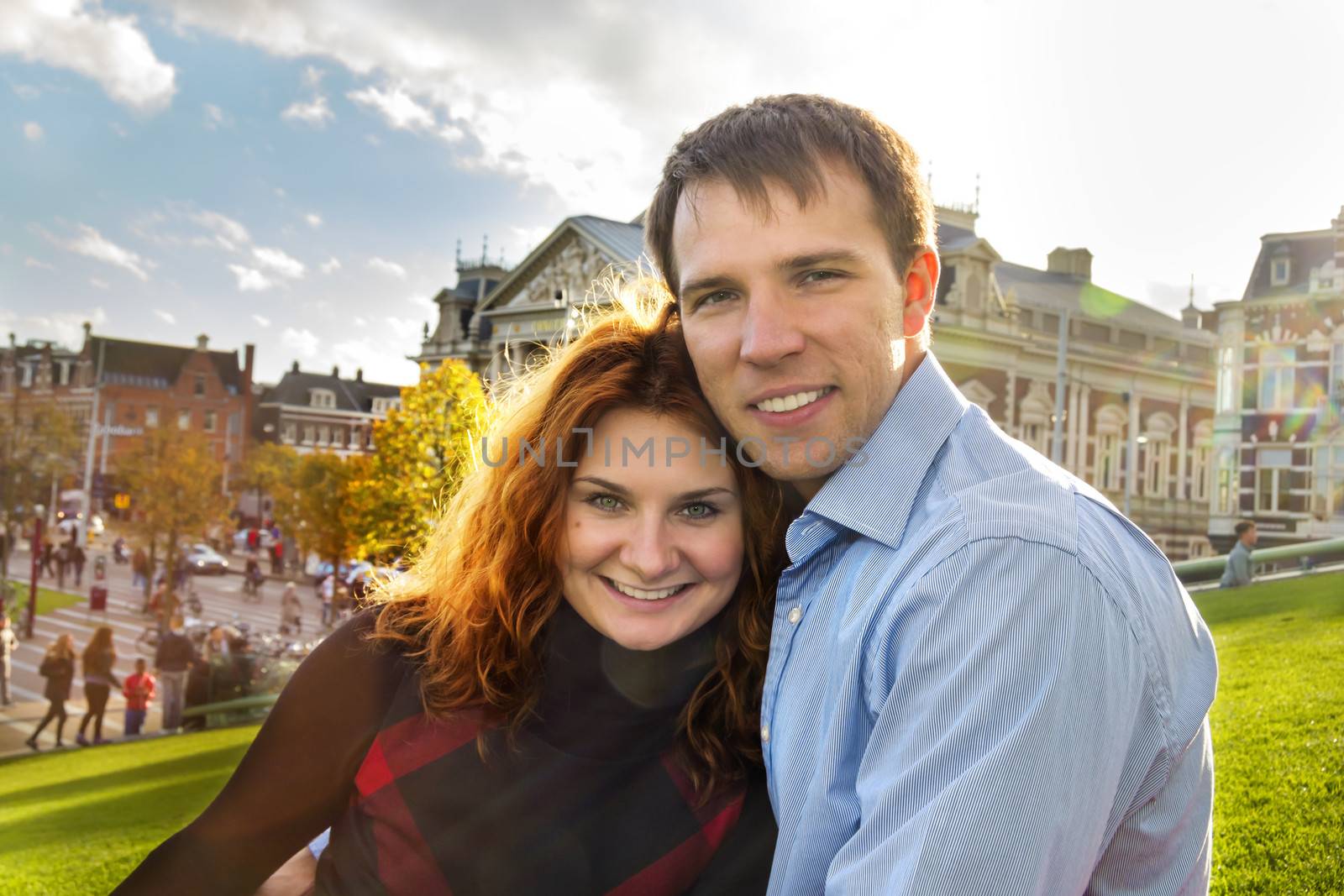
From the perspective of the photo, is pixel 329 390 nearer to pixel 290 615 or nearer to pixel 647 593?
pixel 290 615

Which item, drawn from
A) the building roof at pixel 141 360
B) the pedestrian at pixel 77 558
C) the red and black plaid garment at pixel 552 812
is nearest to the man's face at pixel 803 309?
the red and black plaid garment at pixel 552 812

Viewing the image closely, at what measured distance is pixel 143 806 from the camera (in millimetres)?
10266

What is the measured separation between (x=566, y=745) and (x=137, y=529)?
17.8 meters

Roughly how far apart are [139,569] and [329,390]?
7502mm

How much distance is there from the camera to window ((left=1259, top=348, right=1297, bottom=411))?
18.0 ft

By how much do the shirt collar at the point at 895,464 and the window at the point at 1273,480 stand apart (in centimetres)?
464

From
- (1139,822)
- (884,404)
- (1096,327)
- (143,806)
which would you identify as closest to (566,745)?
(884,404)

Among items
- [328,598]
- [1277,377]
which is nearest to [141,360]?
[328,598]

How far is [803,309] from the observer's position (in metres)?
1.91

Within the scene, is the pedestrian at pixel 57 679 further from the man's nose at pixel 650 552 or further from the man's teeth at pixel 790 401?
the man's teeth at pixel 790 401

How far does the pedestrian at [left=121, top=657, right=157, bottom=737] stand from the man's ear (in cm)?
1645

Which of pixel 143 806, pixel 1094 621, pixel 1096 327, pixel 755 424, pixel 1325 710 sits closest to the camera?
pixel 1094 621

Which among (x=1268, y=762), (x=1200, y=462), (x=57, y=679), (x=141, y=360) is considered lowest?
(x=57, y=679)

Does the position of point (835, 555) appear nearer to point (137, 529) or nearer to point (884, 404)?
point (884, 404)
